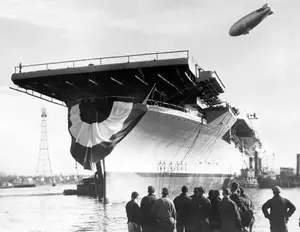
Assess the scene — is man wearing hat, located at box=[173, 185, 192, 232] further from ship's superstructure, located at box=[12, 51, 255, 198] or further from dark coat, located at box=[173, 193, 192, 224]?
ship's superstructure, located at box=[12, 51, 255, 198]

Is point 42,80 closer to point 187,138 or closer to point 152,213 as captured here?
point 187,138

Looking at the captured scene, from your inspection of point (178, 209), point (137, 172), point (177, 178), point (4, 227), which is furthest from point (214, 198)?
point (177, 178)

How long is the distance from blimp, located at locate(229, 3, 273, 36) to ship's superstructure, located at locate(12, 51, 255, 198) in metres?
6.34

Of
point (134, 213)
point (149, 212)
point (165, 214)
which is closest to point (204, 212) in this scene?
point (165, 214)

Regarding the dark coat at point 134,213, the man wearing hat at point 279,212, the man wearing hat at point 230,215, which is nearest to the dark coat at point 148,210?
the dark coat at point 134,213

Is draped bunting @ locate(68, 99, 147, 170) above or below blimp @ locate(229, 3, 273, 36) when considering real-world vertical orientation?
below

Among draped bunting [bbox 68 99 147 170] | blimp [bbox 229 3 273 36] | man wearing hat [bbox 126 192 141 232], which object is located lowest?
man wearing hat [bbox 126 192 141 232]

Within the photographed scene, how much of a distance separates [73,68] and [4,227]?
1048 centimetres

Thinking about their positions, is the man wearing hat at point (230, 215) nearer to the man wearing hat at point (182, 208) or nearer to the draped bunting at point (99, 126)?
the man wearing hat at point (182, 208)

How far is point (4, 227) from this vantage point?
1652 centimetres

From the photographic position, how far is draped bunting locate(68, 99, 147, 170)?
23.1 m

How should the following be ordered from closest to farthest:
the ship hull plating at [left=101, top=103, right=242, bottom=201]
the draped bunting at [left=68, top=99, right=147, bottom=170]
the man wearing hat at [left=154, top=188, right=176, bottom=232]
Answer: the man wearing hat at [left=154, top=188, right=176, bottom=232], the draped bunting at [left=68, top=99, right=147, bottom=170], the ship hull plating at [left=101, top=103, right=242, bottom=201]

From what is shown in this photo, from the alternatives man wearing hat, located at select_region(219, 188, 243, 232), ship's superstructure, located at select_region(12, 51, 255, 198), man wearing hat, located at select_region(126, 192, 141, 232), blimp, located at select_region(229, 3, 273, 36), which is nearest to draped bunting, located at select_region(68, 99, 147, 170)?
ship's superstructure, located at select_region(12, 51, 255, 198)

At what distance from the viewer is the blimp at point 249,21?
514 inches
